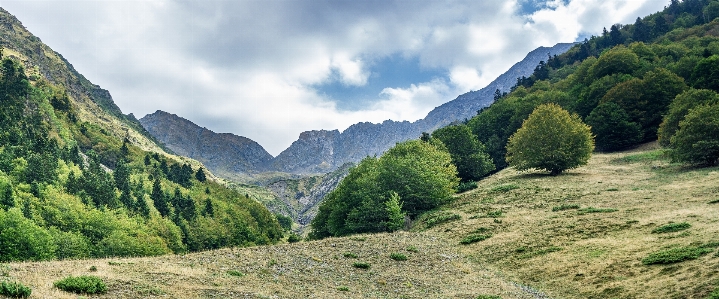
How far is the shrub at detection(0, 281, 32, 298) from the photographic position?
13734 mm

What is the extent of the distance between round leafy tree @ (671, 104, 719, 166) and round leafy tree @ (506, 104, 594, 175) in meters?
14.1

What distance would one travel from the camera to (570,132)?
7244 centimetres

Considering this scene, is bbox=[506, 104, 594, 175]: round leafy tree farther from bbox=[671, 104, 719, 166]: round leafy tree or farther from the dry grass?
the dry grass

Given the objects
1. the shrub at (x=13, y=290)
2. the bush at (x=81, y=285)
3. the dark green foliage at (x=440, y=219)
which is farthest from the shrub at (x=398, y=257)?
the shrub at (x=13, y=290)

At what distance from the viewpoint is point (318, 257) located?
107ft

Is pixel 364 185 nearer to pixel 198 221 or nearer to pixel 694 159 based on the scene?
pixel 694 159

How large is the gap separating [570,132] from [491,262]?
1871 inches

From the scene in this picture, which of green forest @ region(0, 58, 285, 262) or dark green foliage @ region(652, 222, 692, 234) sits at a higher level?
green forest @ region(0, 58, 285, 262)

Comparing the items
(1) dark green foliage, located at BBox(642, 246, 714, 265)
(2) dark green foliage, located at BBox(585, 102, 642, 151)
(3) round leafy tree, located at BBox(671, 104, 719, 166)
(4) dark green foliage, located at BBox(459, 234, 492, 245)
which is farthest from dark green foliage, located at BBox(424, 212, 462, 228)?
(2) dark green foliage, located at BBox(585, 102, 642, 151)

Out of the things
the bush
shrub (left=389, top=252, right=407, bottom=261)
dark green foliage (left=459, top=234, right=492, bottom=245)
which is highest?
the bush

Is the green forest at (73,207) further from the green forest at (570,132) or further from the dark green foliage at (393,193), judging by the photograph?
the dark green foliage at (393,193)

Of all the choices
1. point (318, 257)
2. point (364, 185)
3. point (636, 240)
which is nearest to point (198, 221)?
point (364, 185)

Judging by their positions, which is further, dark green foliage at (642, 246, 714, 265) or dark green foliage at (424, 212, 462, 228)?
dark green foliage at (424, 212, 462, 228)

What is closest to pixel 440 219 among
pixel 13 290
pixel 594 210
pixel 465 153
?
pixel 594 210
